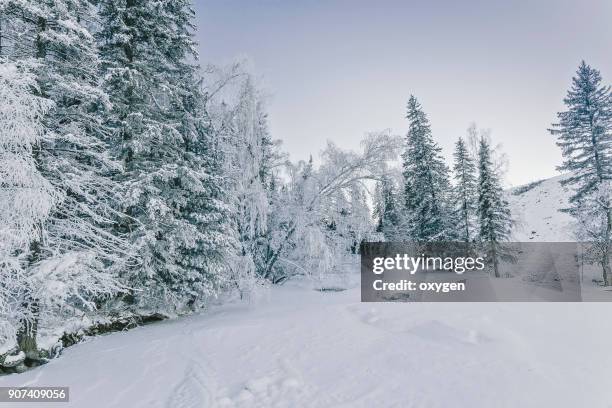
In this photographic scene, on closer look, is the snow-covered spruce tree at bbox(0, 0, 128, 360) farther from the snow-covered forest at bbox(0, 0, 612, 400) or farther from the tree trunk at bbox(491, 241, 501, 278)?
the tree trunk at bbox(491, 241, 501, 278)

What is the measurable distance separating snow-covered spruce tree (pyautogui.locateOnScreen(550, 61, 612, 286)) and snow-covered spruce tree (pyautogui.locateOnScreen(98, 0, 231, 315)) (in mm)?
20231

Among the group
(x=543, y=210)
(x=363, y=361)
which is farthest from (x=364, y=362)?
(x=543, y=210)

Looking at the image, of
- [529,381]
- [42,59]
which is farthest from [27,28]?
[529,381]

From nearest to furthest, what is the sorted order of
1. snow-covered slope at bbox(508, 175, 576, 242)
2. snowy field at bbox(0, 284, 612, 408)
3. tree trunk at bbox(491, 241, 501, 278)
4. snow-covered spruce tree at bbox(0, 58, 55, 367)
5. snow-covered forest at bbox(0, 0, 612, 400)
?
snowy field at bbox(0, 284, 612, 408)
snow-covered spruce tree at bbox(0, 58, 55, 367)
snow-covered forest at bbox(0, 0, 612, 400)
tree trunk at bbox(491, 241, 501, 278)
snow-covered slope at bbox(508, 175, 576, 242)

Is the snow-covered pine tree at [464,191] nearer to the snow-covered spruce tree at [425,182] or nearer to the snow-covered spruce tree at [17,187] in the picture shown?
the snow-covered spruce tree at [425,182]

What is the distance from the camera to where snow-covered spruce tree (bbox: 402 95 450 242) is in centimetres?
2519

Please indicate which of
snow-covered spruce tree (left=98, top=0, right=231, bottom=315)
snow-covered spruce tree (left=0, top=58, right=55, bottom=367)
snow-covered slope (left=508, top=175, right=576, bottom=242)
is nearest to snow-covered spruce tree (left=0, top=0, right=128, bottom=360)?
snow-covered spruce tree (left=0, top=58, right=55, bottom=367)

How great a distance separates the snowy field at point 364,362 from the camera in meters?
4.62

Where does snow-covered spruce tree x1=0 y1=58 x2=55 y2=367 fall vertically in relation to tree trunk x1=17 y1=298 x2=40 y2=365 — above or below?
above

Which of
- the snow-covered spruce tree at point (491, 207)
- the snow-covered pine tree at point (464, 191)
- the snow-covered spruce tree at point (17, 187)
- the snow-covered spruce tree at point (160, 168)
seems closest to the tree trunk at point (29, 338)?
the snow-covered spruce tree at point (17, 187)

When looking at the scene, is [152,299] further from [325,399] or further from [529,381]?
[529,381]

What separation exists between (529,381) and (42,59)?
36.0ft

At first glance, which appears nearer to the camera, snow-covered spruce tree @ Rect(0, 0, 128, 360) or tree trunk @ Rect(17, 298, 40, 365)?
snow-covered spruce tree @ Rect(0, 0, 128, 360)

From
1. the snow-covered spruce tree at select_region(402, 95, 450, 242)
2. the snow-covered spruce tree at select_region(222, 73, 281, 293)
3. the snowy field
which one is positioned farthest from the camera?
the snow-covered spruce tree at select_region(402, 95, 450, 242)
